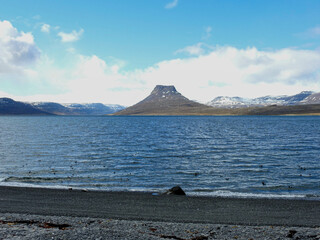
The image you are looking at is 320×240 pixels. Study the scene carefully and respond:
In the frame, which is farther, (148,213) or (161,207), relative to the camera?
(161,207)

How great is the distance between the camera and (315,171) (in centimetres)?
3095

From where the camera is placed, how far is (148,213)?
16.4 meters

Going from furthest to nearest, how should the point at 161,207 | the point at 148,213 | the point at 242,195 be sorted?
1. the point at 242,195
2. the point at 161,207
3. the point at 148,213

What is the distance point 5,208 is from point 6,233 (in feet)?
20.1

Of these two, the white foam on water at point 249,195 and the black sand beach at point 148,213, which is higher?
the black sand beach at point 148,213

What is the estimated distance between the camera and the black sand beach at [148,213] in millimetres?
12781

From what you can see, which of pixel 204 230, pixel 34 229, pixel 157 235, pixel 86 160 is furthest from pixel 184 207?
pixel 86 160

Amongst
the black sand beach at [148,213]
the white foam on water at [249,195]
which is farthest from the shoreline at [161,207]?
the white foam on water at [249,195]

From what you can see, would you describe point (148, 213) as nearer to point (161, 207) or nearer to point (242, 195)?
point (161, 207)

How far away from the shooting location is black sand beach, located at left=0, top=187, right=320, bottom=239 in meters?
12.8

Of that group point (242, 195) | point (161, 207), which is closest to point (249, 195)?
point (242, 195)

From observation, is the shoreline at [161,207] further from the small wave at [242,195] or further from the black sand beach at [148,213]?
the small wave at [242,195]

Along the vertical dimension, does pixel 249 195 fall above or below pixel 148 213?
below

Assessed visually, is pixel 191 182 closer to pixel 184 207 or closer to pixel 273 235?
pixel 184 207
